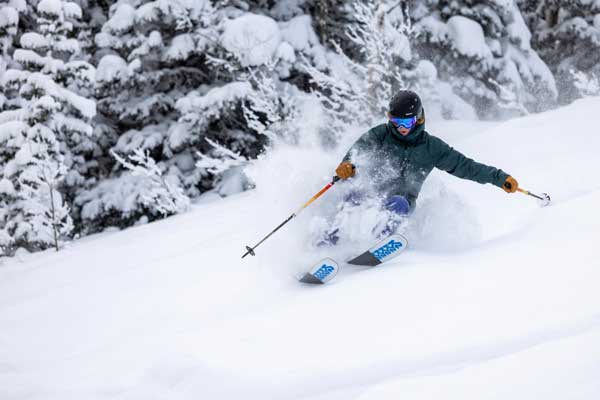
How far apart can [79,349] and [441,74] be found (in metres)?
11.6

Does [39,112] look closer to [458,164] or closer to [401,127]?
[401,127]

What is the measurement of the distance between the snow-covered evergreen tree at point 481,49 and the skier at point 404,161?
8433 millimetres

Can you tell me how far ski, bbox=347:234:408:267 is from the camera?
3.61 m

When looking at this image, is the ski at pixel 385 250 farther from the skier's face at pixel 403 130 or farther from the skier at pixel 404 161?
the skier's face at pixel 403 130

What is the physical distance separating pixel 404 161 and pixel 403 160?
0.04ft

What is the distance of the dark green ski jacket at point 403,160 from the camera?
4.11 metres

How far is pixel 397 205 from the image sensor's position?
3.90 meters

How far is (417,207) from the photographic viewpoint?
4332 mm

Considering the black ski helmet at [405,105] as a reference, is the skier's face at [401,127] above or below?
below

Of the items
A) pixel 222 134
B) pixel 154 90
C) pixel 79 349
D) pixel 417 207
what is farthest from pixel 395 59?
pixel 79 349

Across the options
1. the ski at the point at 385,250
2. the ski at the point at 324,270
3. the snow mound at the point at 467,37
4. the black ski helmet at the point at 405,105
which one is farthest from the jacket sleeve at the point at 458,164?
the snow mound at the point at 467,37

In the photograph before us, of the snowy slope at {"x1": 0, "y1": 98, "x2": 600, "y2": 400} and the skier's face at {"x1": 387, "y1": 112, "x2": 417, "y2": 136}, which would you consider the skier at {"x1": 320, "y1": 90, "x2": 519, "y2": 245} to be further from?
the snowy slope at {"x1": 0, "y1": 98, "x2": 600, "y2": 400}

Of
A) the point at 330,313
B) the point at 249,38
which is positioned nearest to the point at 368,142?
the point at 330,313

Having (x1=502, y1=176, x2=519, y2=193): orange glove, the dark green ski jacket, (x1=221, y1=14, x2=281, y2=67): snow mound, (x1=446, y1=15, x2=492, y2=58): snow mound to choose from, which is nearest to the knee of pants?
the dark green ski jacket
